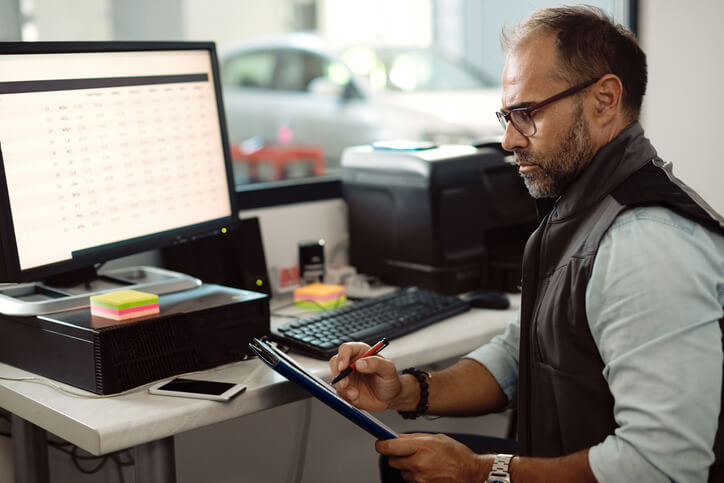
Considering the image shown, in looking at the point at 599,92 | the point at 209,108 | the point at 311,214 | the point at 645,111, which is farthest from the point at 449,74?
the point at 599,92

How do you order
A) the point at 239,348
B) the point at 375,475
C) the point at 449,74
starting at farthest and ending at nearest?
the point at 449,74
the point at 375,475
the point at 239,348

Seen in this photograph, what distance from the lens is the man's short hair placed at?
123 cm

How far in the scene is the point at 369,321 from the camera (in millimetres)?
1654

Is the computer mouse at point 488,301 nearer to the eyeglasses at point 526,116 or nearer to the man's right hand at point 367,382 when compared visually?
the man's right hand at point 367,382

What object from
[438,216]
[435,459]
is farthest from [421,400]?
[438,216]

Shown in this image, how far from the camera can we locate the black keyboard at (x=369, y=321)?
5.02ft

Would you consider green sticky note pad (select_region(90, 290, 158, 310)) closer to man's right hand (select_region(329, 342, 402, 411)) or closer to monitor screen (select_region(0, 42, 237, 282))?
monitor screen (select_region(0, 42, 237, 282))

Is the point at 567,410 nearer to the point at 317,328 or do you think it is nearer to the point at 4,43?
the point at 317,328

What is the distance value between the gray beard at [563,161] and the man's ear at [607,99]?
23 mm

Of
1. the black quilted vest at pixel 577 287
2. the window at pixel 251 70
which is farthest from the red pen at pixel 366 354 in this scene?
the window at pixel 251 70

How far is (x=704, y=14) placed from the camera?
8.56 feet

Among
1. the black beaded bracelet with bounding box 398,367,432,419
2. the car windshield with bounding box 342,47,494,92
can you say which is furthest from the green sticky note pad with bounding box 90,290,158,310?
the car windshield with bounding box 342,47,494,92

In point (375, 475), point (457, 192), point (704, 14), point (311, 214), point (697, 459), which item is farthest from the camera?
point (704, 14)

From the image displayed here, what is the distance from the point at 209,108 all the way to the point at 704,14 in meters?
1.71
